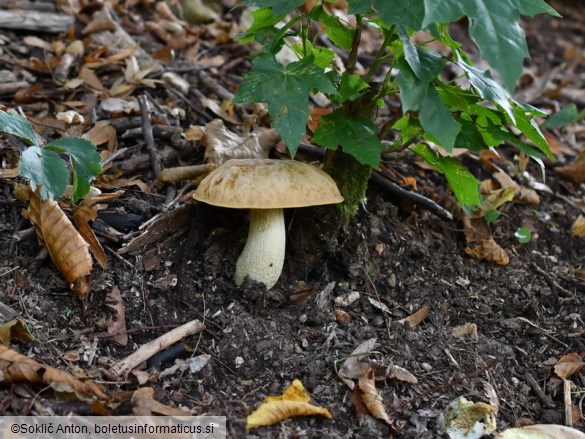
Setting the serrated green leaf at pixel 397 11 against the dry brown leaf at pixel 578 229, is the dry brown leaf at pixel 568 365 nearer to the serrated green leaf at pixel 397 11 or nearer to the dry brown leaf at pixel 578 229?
the dry brown leaf at pixel 578 229

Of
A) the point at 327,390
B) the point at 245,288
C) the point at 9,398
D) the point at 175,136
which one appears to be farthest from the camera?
the point at 175,136

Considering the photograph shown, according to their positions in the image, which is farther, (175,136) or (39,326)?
(175,136)

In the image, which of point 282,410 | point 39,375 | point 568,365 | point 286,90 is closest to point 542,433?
point 568,365

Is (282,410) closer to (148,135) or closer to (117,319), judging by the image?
(117,319)

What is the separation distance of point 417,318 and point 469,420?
0.63 metres

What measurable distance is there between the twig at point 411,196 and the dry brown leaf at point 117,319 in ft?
5.00

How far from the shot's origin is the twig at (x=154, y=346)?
7.29ft

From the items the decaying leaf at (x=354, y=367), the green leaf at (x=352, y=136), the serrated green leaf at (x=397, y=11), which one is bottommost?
the decaying leaf at (x=354, y=367)

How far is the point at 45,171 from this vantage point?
90.4 inches

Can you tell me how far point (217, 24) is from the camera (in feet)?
16.3

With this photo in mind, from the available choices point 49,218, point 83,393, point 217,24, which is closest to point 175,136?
point 49,218

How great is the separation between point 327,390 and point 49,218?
136cm

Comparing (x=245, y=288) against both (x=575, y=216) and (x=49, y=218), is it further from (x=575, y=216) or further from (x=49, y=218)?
(x=575, y=216)

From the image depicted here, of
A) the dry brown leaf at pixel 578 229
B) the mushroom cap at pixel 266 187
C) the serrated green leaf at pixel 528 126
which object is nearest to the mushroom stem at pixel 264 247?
the mushroom cap at pixel 266 187
